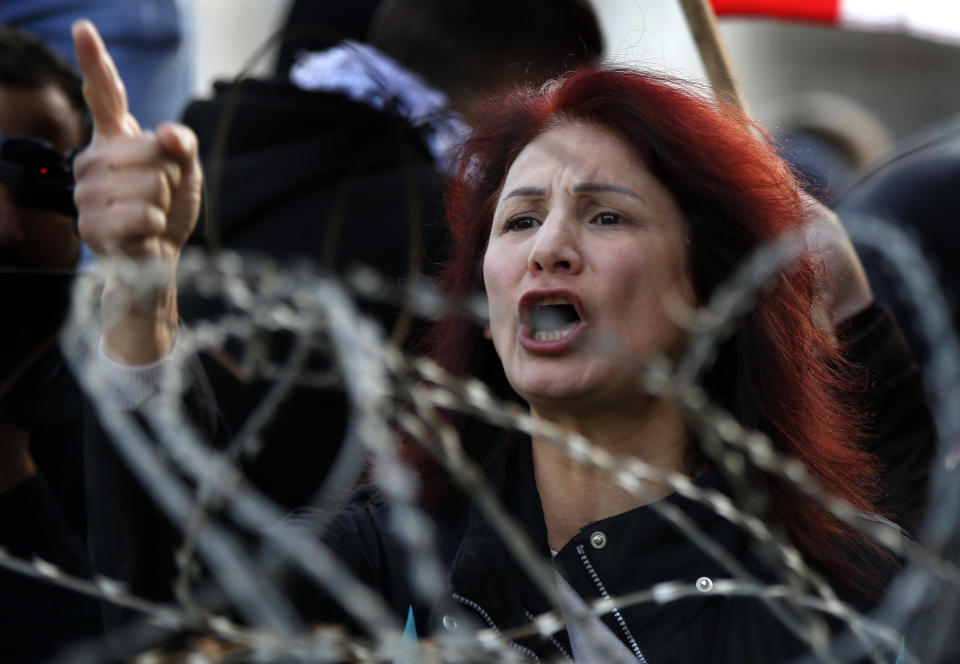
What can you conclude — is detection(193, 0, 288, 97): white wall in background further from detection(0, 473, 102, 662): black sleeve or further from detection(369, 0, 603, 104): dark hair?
detection(0, 473, 102, 662): black sleeve

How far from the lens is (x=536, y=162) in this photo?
1.11 metres

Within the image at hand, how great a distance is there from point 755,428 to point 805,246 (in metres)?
0.19

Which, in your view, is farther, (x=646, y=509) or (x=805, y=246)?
(x=805, y=246)

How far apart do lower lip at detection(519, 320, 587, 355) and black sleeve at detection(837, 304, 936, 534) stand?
0.45m

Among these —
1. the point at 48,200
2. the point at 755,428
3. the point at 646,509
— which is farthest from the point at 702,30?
the point at 48,200

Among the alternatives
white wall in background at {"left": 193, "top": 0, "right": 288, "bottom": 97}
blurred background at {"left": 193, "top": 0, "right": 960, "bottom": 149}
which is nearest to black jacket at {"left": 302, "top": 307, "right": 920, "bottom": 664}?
white wall in background at {"left": 193, "top": 0, "right": 288, "bottom": 97}

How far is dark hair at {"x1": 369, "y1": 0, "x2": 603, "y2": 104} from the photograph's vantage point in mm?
1568

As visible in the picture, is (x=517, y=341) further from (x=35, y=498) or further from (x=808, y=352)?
(x=35, y=498)

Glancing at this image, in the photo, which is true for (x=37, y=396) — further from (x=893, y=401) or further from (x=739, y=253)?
(x=893, y=401)

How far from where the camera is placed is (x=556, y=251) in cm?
101

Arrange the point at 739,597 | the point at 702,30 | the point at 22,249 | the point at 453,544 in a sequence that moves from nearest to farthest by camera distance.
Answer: the point at 739,597
the point at 453,544
the point at 22,249
the point at 702,30

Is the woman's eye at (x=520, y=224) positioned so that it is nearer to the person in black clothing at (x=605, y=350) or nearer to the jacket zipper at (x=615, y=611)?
the person in black clothing at (x=605, y=350)

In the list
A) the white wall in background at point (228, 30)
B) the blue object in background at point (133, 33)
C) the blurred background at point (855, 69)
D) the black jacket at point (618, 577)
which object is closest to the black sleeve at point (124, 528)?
the black jacket at point (618, 577)

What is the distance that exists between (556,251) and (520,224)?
10cm
